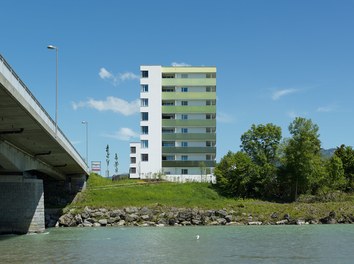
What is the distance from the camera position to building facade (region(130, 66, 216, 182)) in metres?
98.8

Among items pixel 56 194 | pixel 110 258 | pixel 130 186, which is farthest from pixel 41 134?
pixel 130 186

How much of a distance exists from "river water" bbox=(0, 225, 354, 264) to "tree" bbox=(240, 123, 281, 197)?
32843 mm

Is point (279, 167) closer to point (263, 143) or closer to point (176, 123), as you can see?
point (263, 143)

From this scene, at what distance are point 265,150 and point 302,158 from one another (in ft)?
19.1

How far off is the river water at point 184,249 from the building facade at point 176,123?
59.0 meters

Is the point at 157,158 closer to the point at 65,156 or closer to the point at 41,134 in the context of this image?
the point at 65,156

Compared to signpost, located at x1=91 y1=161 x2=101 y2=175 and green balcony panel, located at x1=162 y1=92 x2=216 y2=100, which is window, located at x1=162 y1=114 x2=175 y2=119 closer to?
green balcony panel, located at x1=162 y1=92 x2=216 y2=100

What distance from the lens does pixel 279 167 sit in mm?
72938

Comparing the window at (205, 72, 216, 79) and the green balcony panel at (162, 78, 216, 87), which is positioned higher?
the window at (205, 72, 216, 79)

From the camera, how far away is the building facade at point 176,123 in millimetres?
98750

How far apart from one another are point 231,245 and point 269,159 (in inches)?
1721

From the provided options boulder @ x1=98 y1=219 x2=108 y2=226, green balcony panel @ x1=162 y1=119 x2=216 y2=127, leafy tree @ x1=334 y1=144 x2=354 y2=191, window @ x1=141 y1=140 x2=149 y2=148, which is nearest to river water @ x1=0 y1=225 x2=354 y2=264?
boulder @ x1=98 y1=219 x2=108 y2=226

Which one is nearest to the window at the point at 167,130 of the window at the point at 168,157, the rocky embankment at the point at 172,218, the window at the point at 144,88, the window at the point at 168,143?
the window at the point at 168,143

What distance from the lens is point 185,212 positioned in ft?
180
